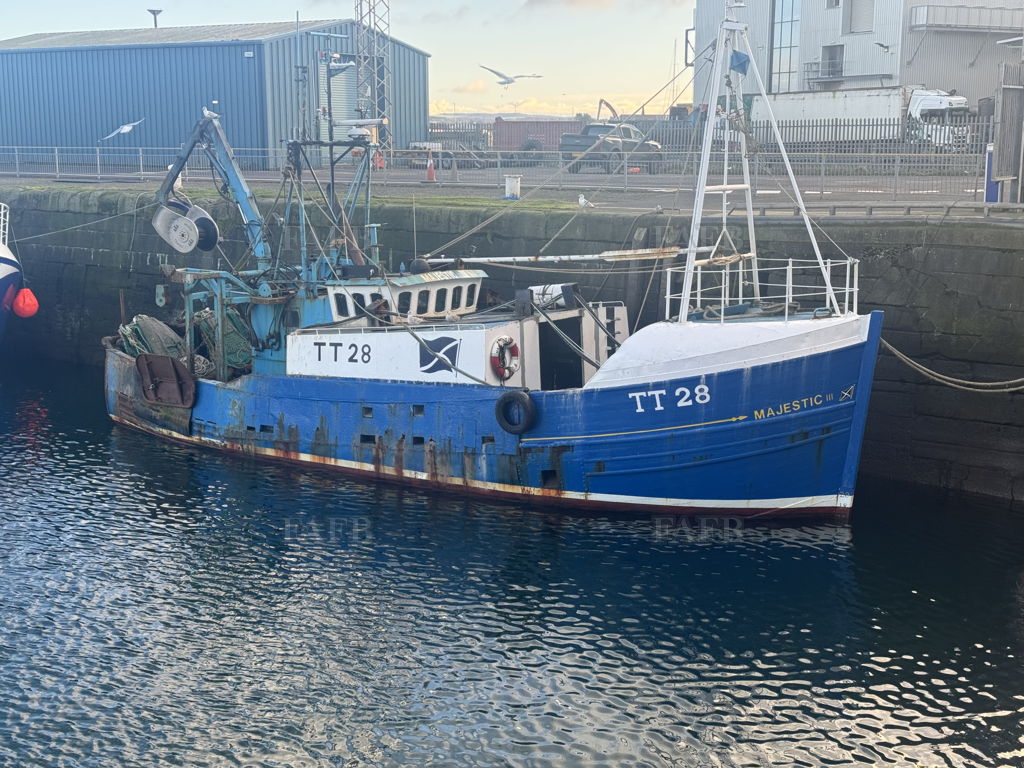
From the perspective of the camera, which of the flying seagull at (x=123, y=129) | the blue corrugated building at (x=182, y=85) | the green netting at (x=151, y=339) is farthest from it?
the flying seagull at (x=123, y=129)

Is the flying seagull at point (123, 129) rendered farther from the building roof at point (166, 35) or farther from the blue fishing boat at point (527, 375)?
the blue fishing boat at point (527, 375)

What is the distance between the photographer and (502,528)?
16.6m

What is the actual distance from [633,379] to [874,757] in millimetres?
6950

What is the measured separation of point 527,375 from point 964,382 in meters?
6.90

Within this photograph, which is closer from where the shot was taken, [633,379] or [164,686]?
[164,686]

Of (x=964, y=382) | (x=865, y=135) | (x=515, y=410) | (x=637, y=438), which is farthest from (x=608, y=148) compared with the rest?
(x=637, y=438)

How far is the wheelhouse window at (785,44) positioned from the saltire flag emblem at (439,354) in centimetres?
3154

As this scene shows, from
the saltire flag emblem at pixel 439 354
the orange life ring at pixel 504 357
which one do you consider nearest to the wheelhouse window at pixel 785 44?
the orange life ring at pixel 504 357

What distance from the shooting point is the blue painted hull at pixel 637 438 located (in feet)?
51.8

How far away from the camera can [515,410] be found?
17.1 metres

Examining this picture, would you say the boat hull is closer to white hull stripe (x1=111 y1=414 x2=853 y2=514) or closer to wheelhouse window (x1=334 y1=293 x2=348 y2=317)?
white hull stripe (x1=111 y1=414 x2=853 y2=514)

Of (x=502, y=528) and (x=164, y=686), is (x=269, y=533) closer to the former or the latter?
(x=502, y=528)

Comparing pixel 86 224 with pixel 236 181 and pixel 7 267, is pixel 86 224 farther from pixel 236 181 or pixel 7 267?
pixel 236 181

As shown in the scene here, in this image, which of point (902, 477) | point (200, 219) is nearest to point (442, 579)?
point (902, 477)
